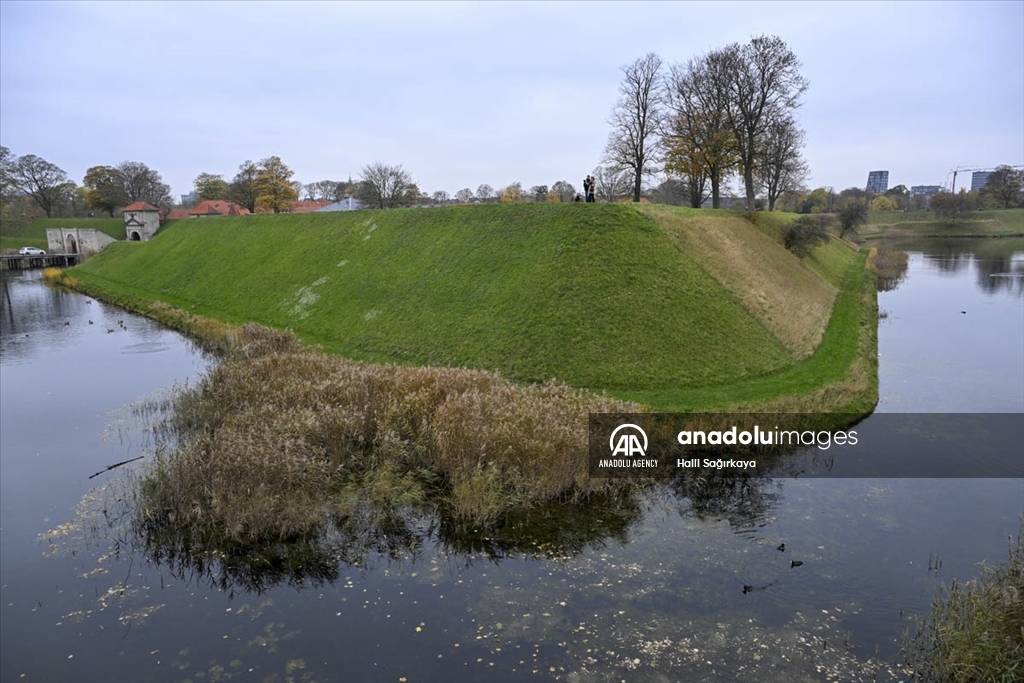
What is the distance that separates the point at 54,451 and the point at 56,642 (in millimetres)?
9178

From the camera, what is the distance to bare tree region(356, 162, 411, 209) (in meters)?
69.6

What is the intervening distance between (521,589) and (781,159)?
5509 cm

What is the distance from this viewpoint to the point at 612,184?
217ft

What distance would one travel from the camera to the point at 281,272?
39156 mm

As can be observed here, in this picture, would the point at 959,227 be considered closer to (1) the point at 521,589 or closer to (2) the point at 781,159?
(2) the point at 781,159

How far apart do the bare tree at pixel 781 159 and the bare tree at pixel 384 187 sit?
39736mm

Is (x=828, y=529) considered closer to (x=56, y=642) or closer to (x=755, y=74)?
(x=56, y=642)

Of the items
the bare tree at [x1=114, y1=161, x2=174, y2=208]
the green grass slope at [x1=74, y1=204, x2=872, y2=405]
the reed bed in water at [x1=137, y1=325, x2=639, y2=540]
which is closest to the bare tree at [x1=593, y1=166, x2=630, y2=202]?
the green grass slope at [x1=74, y1=204, x2=872, y2=405]

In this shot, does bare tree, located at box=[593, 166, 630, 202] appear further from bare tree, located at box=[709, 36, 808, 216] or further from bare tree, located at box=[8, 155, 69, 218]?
bare tree, located at box=[8, 155, 69, 218]

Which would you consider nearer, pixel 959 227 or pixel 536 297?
pixel 536 297

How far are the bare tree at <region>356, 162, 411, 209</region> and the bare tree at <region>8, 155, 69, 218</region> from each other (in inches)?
2651

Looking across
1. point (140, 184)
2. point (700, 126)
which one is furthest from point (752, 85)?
point (140, 184)

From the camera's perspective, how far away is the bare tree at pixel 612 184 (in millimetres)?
54609

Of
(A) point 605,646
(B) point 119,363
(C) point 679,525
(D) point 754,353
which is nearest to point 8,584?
(A) point 605,646
